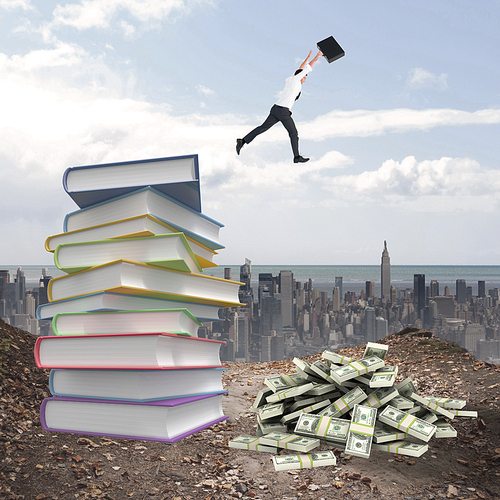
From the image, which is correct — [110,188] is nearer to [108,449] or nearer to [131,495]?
[108,449]

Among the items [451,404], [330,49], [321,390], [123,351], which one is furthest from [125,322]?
[330,49]

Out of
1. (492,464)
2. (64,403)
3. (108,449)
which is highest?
(64,403)

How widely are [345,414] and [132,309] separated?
277cm

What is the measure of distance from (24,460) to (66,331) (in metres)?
1.30

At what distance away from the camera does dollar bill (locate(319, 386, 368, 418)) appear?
5.51m

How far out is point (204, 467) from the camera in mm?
4664

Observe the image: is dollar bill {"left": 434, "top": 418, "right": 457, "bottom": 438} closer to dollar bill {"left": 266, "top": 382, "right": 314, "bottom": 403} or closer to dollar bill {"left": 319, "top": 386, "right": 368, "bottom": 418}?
dollar bill {"left": 319, "top": 386, "right": 368, "bottom": 418}

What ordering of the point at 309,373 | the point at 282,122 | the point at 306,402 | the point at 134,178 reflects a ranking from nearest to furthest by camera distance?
the point at 134,178 → the point at 306,402 → the point at 309,373 → the point at 282,122

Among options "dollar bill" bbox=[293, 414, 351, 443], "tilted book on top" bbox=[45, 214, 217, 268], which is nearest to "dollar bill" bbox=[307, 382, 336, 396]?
"dollar bill" bbox=[293, 414, 351, 443]

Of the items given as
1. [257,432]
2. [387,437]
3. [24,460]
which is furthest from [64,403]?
[387,437]

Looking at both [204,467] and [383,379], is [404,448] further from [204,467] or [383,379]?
[204,467]

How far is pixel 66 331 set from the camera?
16.9 feet

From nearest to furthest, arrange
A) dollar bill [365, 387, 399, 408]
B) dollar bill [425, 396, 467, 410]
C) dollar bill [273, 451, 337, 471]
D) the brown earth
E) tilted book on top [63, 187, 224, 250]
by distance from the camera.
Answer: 1. the brown earth
2. dollar bill [273, 451, 337, 471]
3. tilted book on top [63, 187, 224, 250]
4. dollar bill [365, 387, 399, 408]
5. dollar bill [425, 396, 467, 410]

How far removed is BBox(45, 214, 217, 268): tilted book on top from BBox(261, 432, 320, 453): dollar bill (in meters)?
2.27
